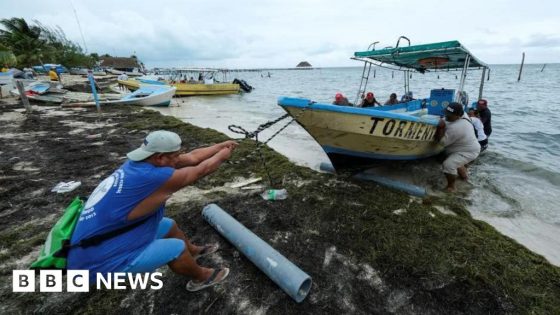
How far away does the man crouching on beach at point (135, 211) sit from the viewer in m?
2.20

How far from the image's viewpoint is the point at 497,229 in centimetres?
480

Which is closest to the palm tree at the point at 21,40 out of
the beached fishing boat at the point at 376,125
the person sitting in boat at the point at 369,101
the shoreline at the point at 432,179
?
the shoreline at the point at 432,179

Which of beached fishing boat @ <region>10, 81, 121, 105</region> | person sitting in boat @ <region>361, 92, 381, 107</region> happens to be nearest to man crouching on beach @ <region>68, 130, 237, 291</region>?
person sitting in boat @ <region>361, 92, 381, 107</region>

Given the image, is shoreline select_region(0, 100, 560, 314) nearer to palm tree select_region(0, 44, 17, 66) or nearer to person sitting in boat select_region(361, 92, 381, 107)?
person sitting in boat select_region(361, 92, 381, 107)

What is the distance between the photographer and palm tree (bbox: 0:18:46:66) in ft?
105

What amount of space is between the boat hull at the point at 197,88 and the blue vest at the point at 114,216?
2450 centimetres

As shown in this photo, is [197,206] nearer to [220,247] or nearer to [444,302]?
[220,247]

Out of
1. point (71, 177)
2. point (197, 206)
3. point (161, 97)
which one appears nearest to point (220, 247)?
point (197, 206)

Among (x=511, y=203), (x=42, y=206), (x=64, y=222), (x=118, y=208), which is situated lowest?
(x=42, y=206)

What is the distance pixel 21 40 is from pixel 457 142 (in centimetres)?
4441

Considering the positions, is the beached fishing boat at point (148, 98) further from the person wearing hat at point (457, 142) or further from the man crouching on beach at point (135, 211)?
the man crouching on beach at point (135, 211)

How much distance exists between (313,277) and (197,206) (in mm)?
2395

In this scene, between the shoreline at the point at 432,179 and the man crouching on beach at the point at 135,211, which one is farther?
the shoreline at the point at 432,179

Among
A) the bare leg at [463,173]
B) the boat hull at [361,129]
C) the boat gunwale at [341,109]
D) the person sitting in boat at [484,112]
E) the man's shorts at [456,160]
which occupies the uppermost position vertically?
the person sitting in boat at [484,112]
